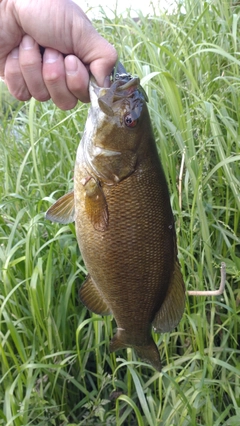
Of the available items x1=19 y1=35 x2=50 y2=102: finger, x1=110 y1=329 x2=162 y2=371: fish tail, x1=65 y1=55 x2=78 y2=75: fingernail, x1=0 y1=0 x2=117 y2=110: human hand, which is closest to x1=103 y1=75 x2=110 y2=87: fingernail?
x1=0 y1=0 x2=117 y2=110: human hand

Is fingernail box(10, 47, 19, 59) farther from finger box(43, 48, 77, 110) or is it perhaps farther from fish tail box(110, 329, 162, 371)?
fish tail box(110, 329, 162, 371)

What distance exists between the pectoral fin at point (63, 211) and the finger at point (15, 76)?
0.41m

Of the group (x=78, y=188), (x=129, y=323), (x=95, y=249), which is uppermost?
(x=78, y=188)

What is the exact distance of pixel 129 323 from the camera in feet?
4.50

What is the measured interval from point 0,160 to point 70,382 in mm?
1316

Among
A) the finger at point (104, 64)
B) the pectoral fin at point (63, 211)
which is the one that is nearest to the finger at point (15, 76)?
the finger at point (104, 64)

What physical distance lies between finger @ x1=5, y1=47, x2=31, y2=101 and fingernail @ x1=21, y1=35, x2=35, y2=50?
0.05 m

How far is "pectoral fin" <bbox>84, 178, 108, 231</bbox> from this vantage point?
125cm

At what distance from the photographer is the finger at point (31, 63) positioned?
141 cm

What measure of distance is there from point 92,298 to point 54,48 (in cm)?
75

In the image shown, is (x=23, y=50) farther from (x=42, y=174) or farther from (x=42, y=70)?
(x=42, y=174)

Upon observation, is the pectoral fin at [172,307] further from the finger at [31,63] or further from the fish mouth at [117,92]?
the finger at [31,63]

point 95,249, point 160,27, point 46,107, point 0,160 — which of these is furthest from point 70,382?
point 160,27

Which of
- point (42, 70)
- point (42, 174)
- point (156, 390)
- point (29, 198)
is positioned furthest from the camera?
point (42, 174)
